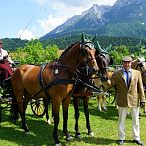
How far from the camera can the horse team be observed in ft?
28.6

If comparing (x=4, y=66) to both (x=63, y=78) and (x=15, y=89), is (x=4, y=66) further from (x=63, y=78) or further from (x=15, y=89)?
(x=63, y=78)

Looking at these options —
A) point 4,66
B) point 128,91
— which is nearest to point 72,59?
point 128,91

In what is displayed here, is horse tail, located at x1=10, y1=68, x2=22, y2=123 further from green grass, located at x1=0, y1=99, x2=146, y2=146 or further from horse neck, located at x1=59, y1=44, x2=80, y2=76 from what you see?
horse neck, located at x1=59, y1=44, x2=80, y2=76

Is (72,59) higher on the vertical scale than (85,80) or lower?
higher

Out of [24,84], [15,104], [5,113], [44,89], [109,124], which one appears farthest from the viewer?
[5,113]

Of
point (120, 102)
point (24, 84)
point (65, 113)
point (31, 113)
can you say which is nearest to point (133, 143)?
point (120, 102)

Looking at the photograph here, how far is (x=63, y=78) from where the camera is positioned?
879 centimetres

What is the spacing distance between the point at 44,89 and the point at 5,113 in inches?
197

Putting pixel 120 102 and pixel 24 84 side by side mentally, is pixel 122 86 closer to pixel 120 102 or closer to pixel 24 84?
pixel 120 102

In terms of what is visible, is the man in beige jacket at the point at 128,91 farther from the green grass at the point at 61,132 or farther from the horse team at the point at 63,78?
the green grass at the point at 61,132

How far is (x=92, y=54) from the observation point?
8.47m

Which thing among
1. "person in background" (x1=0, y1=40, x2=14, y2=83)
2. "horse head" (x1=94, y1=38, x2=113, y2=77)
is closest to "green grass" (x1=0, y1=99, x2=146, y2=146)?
"person in background" (x1=0, y1=40, x2=14, y2=83)

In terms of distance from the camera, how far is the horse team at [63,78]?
8.70 meters

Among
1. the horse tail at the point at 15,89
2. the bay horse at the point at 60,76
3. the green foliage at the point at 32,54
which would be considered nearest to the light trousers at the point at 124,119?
the bay horse at the point at 60,76
